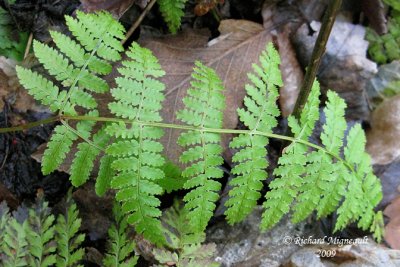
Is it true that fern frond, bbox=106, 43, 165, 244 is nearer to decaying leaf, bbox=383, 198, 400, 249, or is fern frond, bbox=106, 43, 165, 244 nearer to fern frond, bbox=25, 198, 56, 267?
fern frond, bbox=25, 198, 56, 267

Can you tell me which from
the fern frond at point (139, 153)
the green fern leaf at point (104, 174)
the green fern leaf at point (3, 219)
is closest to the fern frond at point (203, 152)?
the fern frond at point (139, 153)

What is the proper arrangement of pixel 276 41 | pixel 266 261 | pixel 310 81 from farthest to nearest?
pixel 276 41 → pixel 266 261 → pixel 310 81

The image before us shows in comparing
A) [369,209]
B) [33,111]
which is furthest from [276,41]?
[33,111]

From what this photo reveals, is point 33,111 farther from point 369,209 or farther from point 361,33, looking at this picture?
point 361,33

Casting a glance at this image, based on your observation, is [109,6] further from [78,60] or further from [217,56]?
[217,56]

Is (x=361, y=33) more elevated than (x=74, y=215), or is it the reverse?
(x=361, y=33)

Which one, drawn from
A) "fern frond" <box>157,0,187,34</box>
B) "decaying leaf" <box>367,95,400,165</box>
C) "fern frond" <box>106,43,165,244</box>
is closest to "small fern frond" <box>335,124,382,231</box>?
"decaying leaf" <box>367,95,400,165</box>

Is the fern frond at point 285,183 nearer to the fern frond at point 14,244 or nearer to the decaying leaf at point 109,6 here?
the decaying leaf at point 109,6
